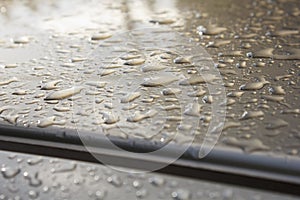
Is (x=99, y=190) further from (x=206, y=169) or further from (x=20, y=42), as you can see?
(x=20, y=42)

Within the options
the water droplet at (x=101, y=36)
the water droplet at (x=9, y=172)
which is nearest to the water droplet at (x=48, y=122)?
the water droplet at (x=9, y=172)

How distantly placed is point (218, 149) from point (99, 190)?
0.18m

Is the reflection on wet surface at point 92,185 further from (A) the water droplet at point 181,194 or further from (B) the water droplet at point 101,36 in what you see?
(B) the water droplet at point 101,36

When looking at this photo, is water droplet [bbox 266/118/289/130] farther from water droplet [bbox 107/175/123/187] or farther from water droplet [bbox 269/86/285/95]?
water droplet [bbox 107/175/123/187]

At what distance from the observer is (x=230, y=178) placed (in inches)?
22.3

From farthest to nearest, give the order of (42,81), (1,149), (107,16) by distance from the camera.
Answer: (107,16) → (42,81) → (1,149)

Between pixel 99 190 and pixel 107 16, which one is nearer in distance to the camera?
pixel 99 190

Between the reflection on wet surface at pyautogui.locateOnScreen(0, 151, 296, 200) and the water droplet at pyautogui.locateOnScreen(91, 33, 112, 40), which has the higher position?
the reflection on wet surface at pyautogui.locateOnScreen(0, 151, 296, 200)

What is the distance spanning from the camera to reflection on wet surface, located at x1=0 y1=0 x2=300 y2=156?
2.30ft

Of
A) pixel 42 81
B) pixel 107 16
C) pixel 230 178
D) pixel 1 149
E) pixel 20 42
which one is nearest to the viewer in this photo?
pixel 230 178

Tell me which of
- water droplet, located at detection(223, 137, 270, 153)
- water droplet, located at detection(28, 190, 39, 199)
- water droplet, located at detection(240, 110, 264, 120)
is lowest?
→ water droplet, located at detection(240, 110, 264, 120)

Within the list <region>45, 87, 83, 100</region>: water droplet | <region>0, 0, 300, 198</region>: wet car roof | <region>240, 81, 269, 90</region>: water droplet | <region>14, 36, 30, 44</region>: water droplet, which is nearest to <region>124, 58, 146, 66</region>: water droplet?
<region>0, 0, 300, 198</region>: wet car roof

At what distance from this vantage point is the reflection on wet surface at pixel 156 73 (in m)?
0.70

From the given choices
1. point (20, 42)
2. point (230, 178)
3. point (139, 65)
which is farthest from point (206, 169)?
point (20, 42)
